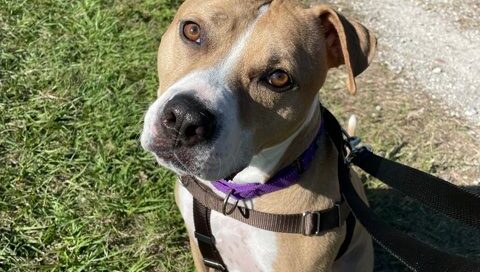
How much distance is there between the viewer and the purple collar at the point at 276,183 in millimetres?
3346

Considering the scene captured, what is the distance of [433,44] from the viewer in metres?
6.70

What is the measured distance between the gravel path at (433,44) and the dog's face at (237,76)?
3.16 metres

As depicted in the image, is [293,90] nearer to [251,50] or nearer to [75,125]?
[251,50]

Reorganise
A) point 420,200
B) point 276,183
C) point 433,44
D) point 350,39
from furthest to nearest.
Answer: point 433,44
point 276,183
point 350,39
point 420,200

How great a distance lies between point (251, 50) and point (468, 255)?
2883mm

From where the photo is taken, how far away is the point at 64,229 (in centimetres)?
450

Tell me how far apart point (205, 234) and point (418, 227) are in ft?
7.26

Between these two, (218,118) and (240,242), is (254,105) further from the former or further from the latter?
(240,242)

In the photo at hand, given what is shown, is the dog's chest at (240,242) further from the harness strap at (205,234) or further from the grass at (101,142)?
the grass at (101,142)

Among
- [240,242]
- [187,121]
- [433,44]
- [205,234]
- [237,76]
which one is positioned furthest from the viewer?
[433,44]

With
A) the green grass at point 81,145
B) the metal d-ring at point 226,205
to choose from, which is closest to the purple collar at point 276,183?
the metal d-ring at point 226,205

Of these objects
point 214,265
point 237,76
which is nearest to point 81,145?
point 214,265

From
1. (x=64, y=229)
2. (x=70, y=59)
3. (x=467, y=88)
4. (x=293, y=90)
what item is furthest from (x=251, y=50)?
(x=467, y=88)

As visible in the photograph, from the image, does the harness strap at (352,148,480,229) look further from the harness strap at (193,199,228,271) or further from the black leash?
the harness strap at (193,199,228,271)
